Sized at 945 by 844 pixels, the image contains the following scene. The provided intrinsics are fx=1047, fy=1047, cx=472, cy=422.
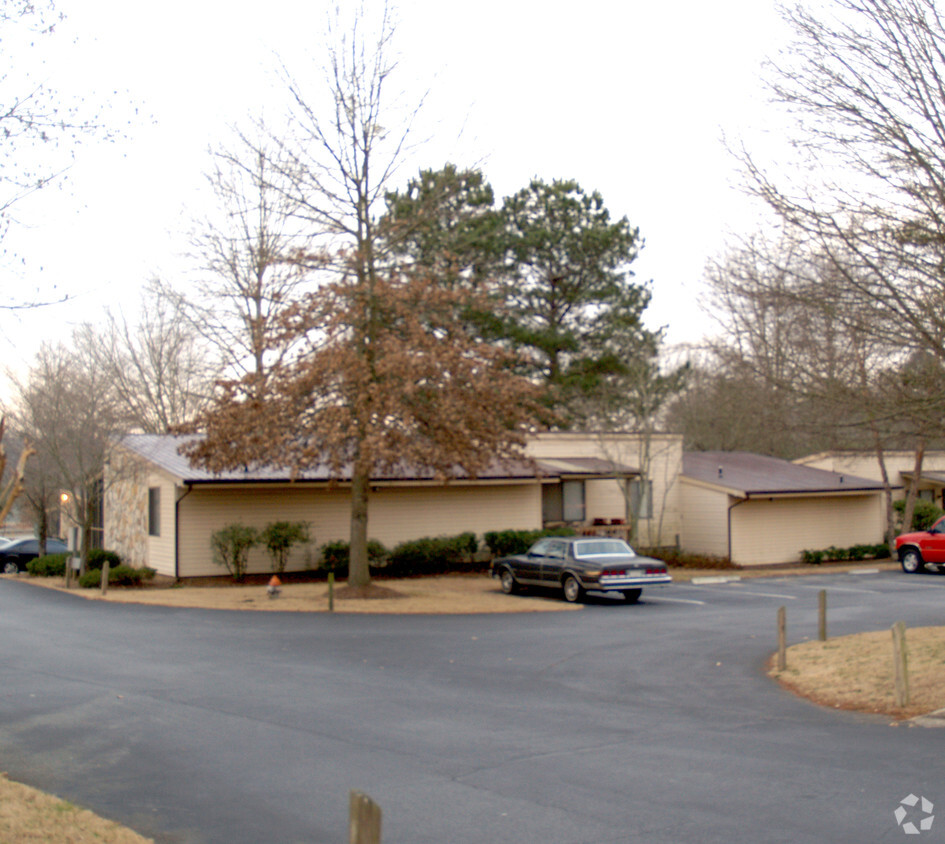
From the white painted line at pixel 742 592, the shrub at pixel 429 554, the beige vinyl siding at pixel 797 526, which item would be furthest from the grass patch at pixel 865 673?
the beige vinyl siding at pixel 797 526

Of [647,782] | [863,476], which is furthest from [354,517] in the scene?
[863,476]

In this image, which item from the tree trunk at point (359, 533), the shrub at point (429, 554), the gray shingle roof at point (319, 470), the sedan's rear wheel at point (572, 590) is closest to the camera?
the sedan's rear wheel at point (572, 590)

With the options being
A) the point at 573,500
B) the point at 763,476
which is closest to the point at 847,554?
the point at 763,476

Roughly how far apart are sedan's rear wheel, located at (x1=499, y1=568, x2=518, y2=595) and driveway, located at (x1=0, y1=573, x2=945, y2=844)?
7161 mm

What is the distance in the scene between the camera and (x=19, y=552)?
35750mm

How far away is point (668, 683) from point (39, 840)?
344 inches

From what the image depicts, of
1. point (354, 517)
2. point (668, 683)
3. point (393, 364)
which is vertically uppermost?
point (393, 364)

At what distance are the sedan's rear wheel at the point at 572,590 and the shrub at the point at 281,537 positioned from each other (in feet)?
27.2

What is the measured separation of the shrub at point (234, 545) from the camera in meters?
27.6

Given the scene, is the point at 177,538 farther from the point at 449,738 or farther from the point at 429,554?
the point at 449,738

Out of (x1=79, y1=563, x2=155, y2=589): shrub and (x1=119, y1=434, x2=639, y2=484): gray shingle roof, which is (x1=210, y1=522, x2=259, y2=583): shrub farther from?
(x1=79, y1=563, x2=155, y2=589): shrub

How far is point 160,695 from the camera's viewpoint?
458 inches

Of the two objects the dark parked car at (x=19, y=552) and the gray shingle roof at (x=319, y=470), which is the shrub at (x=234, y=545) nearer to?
the gray shingle roof at (x=319, y=470)

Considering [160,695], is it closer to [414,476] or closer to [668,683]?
[668,683]
